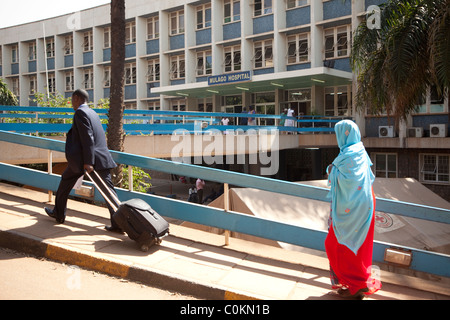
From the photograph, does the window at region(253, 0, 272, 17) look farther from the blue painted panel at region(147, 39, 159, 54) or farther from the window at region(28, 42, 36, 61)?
the window at region(28, 42, 36, 61)

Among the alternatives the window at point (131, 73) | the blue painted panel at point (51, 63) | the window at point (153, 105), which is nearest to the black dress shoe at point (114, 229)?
the window at point (153, 105)

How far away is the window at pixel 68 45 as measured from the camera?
122 ft

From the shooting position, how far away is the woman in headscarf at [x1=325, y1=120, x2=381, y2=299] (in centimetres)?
368

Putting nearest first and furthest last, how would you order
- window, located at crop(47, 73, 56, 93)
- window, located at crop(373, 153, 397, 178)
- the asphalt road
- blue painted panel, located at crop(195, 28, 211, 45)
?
the asphalt road → window, located at crop(373, 153, 397, 178) → blue painted panel, located at crop(195, 28, 211, 45) → window, located at crop(47, 73, 56, 93)

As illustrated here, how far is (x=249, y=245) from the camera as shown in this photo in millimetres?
5234

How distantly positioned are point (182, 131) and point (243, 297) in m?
11.0

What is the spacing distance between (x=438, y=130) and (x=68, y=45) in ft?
103

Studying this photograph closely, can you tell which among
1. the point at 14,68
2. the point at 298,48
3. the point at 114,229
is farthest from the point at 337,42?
the point at 14,68

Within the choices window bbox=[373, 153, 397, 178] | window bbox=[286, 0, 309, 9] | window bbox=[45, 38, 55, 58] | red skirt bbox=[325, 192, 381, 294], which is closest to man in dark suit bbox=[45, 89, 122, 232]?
red skirt bbox=[325, 192, 381, 294]

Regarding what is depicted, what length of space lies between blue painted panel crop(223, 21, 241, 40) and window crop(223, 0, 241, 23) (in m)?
0.37

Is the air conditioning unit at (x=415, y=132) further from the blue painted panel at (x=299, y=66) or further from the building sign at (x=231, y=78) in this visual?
the building sign at (x=231, y=78)

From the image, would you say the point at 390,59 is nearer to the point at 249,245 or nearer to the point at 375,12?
the point at 375,12

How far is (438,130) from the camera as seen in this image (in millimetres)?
19359

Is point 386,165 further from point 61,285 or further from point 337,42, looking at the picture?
point 61,285
